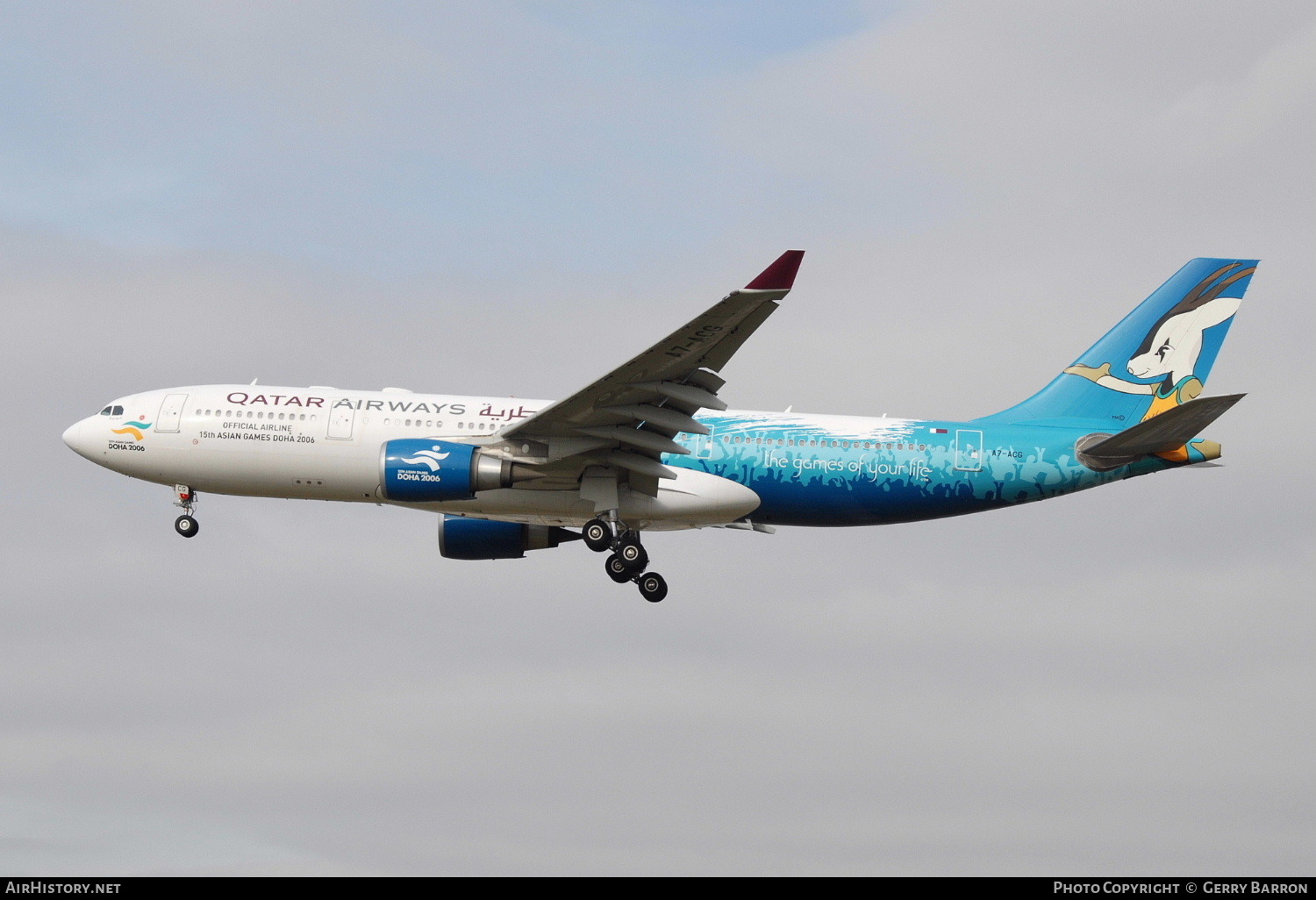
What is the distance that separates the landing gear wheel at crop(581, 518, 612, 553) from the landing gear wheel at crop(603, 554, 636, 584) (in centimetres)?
107

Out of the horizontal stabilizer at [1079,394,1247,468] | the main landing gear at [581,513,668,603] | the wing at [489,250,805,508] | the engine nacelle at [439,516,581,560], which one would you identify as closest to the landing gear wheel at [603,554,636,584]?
the main landing gear at [581,513,668,603]

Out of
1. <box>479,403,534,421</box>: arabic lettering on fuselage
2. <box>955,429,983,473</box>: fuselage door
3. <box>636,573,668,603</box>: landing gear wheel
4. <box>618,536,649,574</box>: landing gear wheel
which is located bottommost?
<box>636,573,668,603</box>: landing gear wheel

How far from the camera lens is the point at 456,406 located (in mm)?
39875

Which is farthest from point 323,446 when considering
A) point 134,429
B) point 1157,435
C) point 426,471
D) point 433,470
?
point 1157,435

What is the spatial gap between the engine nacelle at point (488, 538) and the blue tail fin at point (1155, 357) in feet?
42.5

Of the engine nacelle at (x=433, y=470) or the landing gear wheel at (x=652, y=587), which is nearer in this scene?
the engine nacelle at (x=433, y=470)

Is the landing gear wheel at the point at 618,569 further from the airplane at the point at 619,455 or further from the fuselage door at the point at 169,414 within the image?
the fuselage door at the point at 169,414

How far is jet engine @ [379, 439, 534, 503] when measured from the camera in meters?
Answer: 37.0

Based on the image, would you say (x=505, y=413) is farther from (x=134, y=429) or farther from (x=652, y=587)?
(x=134, y=429)

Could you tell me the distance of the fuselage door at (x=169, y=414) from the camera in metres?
39.6

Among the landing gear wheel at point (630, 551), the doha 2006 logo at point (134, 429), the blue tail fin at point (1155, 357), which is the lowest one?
the landing gear wheel at point (630, 551)

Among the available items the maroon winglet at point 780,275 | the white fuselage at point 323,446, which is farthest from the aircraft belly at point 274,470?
the maroon winglet at point 780,275

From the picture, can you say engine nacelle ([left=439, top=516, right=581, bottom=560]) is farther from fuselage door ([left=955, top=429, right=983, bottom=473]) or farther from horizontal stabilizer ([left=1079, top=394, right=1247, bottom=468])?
horizontal stabilizer ([left=1079, top=394, right=1247, bottom=468])
